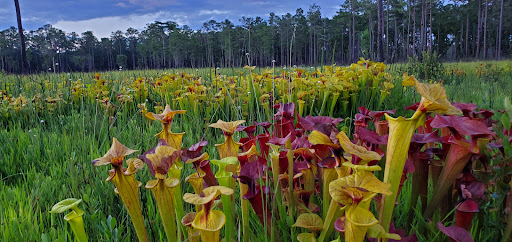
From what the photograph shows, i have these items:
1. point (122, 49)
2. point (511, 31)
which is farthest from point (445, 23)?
point (122, 49)

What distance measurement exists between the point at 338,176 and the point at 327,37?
7730 cm

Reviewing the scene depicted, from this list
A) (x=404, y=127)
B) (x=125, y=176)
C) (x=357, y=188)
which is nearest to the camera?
A: (x=357, y=188)

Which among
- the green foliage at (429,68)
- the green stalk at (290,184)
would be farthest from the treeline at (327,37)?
the green stalk at (290,184)

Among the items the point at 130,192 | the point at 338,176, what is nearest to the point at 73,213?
the point at 130,192

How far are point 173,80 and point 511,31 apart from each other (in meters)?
68.3

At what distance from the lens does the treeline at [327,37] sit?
160ft

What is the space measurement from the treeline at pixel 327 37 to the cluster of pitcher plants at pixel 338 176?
3649 cm

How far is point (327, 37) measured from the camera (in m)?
73.7

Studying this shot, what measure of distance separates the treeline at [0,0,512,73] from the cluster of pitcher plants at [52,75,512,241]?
1436 inches

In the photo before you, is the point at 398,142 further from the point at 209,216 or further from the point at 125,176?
the point at 125,176

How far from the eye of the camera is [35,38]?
98125 mm

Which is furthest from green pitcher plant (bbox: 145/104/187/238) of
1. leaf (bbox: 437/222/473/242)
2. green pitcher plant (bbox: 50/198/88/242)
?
leaf (bbox: 437/222/473/242)

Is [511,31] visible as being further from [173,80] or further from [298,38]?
[173,80]

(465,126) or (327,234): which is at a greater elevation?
(465,126)
